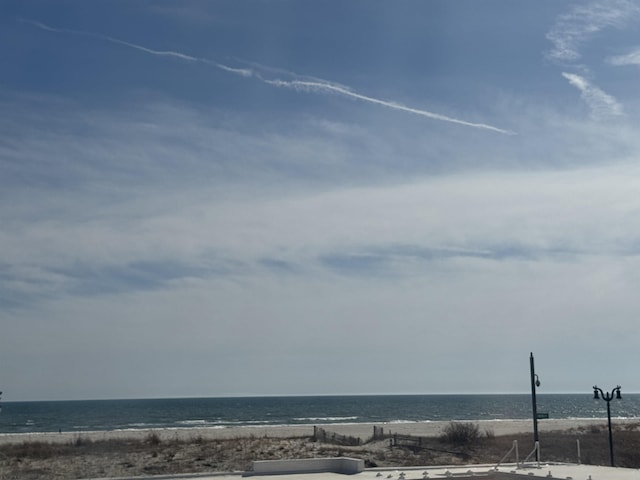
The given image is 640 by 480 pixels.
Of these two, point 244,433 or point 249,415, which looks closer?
point 244,433

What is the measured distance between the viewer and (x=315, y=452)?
32.5 meters

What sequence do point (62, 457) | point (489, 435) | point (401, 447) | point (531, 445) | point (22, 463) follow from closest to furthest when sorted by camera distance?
point (22, 463)
point (62, 457)
point (401, 447)
point (531, 445)
point (489, 435)

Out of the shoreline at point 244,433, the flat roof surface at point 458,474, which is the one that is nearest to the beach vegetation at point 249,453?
the flat roof surface at point 458,474

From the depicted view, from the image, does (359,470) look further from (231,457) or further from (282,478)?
(231,457)

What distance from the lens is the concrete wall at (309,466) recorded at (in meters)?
19.5

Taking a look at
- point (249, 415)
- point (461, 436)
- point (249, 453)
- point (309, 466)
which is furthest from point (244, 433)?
point (249, 415)

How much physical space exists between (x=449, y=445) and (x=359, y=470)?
1719 centimetres

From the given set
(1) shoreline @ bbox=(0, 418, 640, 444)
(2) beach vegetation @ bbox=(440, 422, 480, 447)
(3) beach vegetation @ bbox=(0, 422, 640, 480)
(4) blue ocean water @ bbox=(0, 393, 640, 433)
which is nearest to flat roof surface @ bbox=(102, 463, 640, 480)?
(3) beach vegetation @ bbox=(0, 422, 640, 480)

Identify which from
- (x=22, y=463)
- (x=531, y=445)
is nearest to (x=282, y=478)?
(x=22, y=463)

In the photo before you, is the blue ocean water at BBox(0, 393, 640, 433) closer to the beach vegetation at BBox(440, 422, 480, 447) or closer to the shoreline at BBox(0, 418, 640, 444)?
the shoreline at BBox(0, 418, 640, 444)

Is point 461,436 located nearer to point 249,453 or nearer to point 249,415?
point 249,453

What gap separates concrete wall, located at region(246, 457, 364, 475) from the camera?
19516 millimetres

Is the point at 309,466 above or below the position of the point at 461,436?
above

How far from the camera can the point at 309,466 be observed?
66.0 feet
